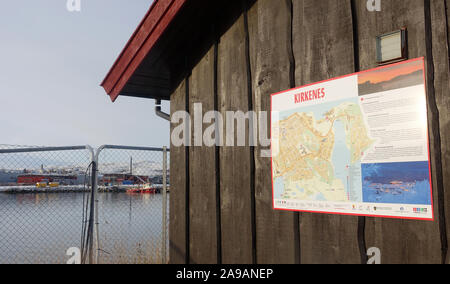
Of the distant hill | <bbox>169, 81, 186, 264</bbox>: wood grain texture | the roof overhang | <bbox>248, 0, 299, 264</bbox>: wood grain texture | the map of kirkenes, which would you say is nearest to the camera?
the distant hill

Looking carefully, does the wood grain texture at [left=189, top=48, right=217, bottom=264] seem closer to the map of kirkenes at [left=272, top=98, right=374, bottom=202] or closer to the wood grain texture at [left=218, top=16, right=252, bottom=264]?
→ the wood grain texture at [left=218, top=16, right=252, bottom=264]

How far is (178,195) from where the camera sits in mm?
4363

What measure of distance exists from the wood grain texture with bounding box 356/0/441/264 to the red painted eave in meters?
1.97

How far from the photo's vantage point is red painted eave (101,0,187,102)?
3736 mm

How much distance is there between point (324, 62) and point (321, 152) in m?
0.72

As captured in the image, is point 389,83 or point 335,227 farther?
point 335,227

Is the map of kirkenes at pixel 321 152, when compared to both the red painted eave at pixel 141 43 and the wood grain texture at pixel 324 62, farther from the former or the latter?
the red painted eave at pixel 141 43

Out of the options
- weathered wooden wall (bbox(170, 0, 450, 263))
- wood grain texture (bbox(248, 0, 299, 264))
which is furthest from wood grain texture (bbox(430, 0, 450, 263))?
wood grain texture (bbox(248, 0, 299, 264))

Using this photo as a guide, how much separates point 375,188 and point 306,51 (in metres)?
1.26

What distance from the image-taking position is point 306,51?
2.86m

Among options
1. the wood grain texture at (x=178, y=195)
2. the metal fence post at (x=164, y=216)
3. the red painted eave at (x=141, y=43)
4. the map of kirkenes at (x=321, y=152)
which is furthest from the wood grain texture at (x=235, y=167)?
the metal fence post at (x=164, y=216)

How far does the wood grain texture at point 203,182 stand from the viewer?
3783 mm

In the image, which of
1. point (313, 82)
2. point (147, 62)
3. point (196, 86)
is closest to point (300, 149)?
point (313, 82)
